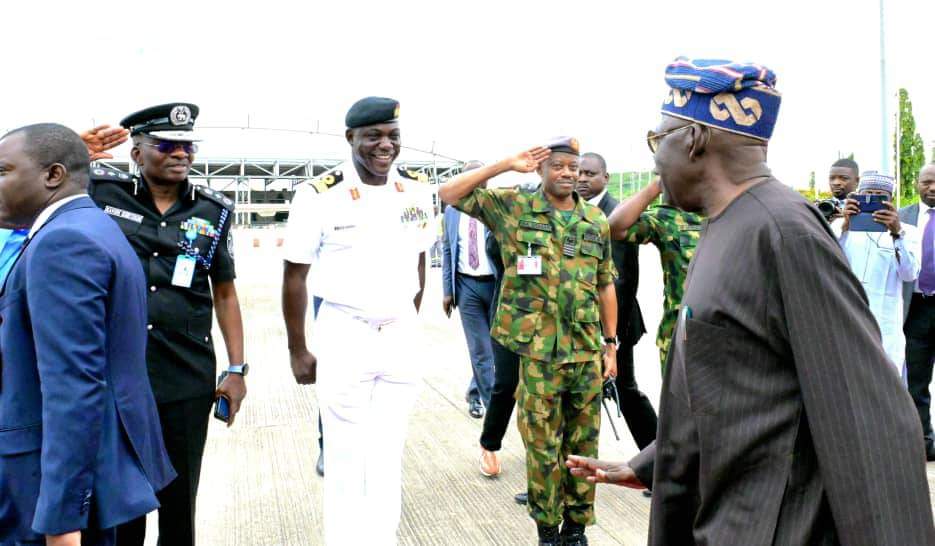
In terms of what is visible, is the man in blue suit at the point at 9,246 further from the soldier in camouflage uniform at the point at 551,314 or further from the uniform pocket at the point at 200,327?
the soldier in camouflage uniform at the point at 551,314

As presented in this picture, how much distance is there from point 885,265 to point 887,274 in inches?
2.4

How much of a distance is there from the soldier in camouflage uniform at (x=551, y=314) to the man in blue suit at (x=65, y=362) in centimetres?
190

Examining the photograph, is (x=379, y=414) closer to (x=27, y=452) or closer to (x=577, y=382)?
(x=577, y=382)

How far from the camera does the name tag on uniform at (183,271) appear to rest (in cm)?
303

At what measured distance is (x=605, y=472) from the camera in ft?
6.81

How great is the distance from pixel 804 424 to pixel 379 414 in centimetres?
233

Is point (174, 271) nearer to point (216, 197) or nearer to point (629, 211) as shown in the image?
point (216, 197)

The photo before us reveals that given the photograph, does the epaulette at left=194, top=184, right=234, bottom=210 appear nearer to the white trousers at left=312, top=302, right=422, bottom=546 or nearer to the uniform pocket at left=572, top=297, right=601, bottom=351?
the white trousers at left=312, top=302, right=422, bottom=546

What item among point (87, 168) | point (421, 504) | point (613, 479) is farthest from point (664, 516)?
point (421, 504)

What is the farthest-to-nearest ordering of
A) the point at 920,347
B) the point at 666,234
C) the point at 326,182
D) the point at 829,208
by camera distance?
the point at 920,347
the point at 829,208
the point at 666,234
the point at 326,182

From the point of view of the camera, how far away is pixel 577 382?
3797 millimetres

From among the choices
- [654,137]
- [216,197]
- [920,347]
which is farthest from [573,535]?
[920,347]

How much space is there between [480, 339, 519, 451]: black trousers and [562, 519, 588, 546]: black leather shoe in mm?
809

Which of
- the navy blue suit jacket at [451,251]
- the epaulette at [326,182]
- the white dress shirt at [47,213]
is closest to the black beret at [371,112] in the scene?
the epaulette at [326,182]
